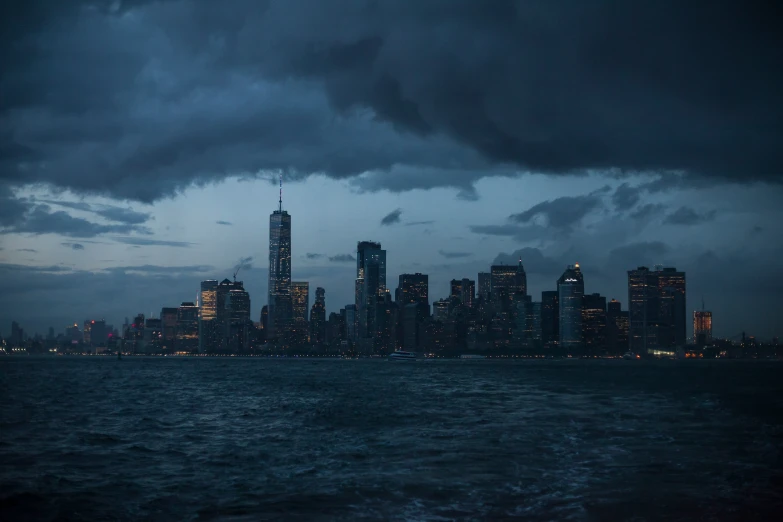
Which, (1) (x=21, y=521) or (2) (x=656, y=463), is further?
(2) (x=656, y=463)

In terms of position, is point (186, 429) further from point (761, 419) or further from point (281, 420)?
point (761, 419)

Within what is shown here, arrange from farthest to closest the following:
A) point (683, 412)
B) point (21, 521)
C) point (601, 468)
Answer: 1. point (683, 412)
2. point (601, 468)
3. point (21, 521)

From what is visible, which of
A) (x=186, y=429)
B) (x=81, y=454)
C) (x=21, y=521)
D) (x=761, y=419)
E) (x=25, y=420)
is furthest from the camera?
(x=761, y=419)

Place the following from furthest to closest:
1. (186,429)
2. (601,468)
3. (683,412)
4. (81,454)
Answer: (683,412)
(186,429)
(81,454)
(601,468)

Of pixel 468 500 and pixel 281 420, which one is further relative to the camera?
pixel 281 420

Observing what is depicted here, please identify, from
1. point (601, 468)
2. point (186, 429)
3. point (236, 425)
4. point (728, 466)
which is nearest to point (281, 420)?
point (236, 425)

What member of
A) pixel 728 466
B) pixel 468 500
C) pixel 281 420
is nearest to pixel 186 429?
pixel 281 420

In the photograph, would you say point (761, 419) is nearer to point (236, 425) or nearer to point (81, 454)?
point (236, 425)

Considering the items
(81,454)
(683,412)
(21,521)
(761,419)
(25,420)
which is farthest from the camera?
(683,412)
